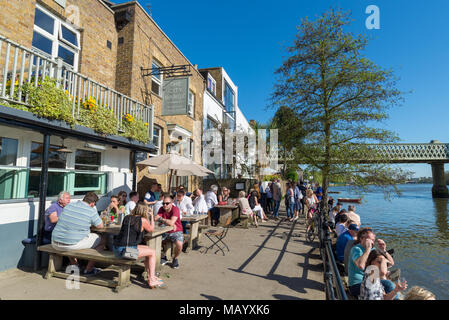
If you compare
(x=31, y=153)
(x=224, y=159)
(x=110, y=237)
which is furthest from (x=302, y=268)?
(x=224, y=159)

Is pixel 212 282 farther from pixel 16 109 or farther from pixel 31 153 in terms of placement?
pixel 31 153

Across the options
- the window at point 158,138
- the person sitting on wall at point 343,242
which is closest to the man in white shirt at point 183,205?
the person sitting on wall at point 343,242

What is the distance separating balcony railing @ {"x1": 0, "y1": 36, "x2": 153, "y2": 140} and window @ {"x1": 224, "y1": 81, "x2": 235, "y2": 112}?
15.5m

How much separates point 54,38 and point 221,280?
8099mm

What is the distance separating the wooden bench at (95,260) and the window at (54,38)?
506 cm

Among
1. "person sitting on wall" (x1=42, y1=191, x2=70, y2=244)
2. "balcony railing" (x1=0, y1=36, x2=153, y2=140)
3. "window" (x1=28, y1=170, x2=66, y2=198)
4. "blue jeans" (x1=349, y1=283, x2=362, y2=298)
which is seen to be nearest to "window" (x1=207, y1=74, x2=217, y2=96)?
"balcony railing" (x1=0, y1=36, x2=153, y2=140)

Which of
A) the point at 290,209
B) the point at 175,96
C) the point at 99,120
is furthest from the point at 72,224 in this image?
the point at 290,209

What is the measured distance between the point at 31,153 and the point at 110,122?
6.04 feet

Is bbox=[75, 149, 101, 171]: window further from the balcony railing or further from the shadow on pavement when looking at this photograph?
the shadow on pavement

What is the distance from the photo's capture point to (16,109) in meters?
4.24

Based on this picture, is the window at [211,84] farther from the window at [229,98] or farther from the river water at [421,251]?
the river water at [421,251]

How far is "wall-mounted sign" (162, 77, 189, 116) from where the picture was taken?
10.5 metres

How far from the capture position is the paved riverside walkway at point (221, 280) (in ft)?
12.6

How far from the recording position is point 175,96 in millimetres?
10672
